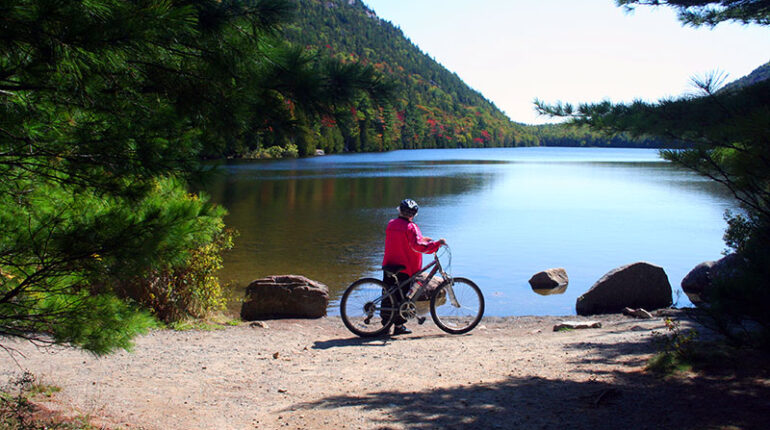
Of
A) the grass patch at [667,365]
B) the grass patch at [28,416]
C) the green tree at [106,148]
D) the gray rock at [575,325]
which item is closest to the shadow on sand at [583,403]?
the grass patch at [667,365]

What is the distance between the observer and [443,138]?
153625mm

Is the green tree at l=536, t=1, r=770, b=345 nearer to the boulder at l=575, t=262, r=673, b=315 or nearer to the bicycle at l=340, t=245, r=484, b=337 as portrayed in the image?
the bicycle at l=340, t=245, r=484, b=337

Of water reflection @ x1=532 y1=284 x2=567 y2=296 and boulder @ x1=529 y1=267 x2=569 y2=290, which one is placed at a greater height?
boulder @ x1=529 y1=267 x2=569 y2=290

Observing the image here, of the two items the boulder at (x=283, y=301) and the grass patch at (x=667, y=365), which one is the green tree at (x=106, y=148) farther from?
the boulder at (x=283, y=301)

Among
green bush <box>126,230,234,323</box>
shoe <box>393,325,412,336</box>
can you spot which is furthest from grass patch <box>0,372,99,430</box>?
shoe <box>393,325,412,336</box>

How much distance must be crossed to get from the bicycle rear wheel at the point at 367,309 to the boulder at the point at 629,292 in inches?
195

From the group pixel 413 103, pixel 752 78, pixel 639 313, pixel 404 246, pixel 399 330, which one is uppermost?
pixel 413 103

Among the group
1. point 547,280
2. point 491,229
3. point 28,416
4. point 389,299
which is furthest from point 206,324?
point 491,229

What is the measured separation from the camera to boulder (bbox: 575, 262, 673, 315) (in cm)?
1074

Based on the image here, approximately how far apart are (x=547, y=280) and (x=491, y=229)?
29.9 ft

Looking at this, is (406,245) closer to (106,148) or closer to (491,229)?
(106,148)

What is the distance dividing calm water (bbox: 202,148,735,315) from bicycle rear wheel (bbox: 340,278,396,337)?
2980 mm

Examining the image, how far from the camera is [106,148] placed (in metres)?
2.84

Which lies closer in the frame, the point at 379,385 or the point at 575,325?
the point at 379,385
